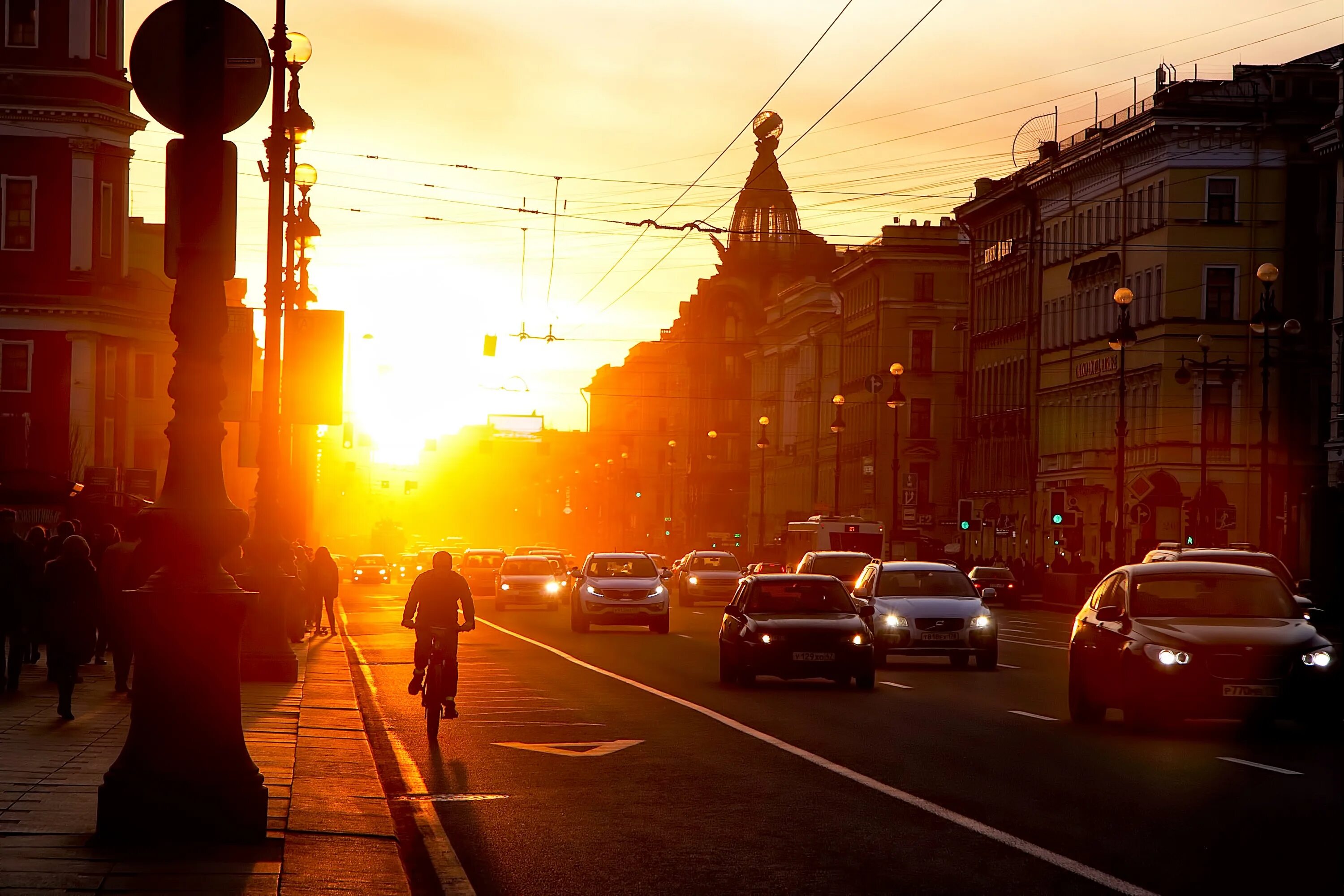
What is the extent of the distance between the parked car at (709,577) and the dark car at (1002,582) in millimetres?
7409

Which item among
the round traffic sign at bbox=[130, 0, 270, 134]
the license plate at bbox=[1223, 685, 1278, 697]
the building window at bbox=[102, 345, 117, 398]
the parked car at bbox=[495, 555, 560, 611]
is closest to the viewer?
the round traffic sign at bbox=[130, 0, 270, 134]

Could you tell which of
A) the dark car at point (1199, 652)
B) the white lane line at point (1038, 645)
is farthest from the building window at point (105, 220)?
the dark car at point (1199, 652)

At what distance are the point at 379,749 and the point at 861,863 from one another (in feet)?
27.0

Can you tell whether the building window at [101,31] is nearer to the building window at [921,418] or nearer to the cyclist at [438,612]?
the cyclist at [438,612]

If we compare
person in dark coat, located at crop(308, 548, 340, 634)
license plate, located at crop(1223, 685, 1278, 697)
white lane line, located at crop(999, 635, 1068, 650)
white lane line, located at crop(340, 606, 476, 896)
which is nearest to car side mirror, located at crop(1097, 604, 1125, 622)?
license plate, located at crop(1223, 685, 1278, 697)

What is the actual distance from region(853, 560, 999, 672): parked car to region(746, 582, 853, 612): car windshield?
292 centimetres

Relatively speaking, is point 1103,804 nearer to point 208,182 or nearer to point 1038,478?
point 208,182

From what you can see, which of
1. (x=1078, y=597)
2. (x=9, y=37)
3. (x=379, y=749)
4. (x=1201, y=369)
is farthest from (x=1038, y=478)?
(x=379, y=749)

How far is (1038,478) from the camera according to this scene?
294 feet

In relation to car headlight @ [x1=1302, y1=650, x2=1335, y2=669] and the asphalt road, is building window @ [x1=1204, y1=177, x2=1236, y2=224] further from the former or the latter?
car headlight @ [x1=1302, y1=650, x2=1335, y2=669]

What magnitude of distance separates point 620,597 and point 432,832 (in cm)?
3093

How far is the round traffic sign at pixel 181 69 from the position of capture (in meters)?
10.9

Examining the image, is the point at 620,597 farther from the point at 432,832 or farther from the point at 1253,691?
the point at 432,832

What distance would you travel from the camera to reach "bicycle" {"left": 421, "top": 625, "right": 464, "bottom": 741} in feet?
65.5
